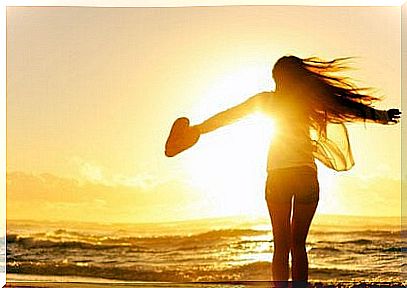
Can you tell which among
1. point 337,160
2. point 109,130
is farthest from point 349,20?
point 109,130

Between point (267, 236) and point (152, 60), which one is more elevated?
point (152, 60)

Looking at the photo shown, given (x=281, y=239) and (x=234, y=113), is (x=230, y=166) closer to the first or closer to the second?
(x=234, y=113)

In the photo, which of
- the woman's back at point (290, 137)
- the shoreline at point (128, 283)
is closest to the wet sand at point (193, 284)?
the shoreline at point (128, 283)

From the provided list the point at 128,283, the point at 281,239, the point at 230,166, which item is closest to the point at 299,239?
the point at 281,239

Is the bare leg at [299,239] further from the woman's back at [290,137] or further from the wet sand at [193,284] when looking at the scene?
the woman's back at [290,137]

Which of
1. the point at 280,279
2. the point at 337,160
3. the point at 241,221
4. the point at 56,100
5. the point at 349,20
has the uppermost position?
the point at 349,20

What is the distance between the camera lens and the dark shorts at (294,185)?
4051 millimetres

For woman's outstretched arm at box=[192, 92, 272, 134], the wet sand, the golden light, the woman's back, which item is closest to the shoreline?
the wet sand

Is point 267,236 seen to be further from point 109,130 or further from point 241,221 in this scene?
point 109,130

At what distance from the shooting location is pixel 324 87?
4.11 meters

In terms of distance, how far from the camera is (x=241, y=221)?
4.09 m

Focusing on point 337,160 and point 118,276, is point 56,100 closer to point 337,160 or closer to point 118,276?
point 118,276

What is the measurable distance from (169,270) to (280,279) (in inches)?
20.5

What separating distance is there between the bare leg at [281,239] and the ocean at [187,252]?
34 millimetres
